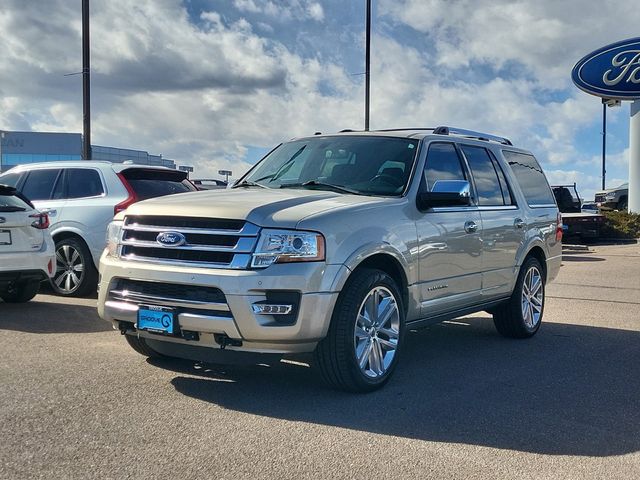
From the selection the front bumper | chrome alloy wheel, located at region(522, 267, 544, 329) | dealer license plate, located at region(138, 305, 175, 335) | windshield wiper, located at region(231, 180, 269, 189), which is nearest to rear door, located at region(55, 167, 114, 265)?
windshield wiper, located at region(231, 180, 269, 189)

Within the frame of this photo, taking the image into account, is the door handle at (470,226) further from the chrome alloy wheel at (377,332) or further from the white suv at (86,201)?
the white suv at (86,201)

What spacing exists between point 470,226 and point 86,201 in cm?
519

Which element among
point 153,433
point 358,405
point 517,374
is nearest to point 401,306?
point 358,405

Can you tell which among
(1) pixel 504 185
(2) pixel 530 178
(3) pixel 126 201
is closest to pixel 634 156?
(2) pixel 530 178

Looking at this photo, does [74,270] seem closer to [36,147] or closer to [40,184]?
[40,184]

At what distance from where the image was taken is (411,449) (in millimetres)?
3908

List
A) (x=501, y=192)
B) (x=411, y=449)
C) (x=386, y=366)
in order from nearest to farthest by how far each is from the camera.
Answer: (x=411, y=449) → (x=386, y=366) → (x=501, y=192)

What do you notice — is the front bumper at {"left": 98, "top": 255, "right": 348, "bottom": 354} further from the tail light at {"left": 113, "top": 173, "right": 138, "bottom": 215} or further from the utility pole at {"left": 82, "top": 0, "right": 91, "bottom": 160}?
the utility pole at {"left": 82, "top": 0, "right": 91, "bottom": 160}

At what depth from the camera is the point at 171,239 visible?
15.5 feet

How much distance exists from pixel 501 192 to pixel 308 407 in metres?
3.45

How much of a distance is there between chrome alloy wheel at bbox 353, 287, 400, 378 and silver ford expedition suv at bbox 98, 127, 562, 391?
0.04 ft

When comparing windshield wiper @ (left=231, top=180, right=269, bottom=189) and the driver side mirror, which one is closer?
the driver side mirror

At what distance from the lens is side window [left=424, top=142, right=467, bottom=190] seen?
5.94 meters

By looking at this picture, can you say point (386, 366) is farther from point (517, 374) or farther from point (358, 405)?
point (517, 374)
